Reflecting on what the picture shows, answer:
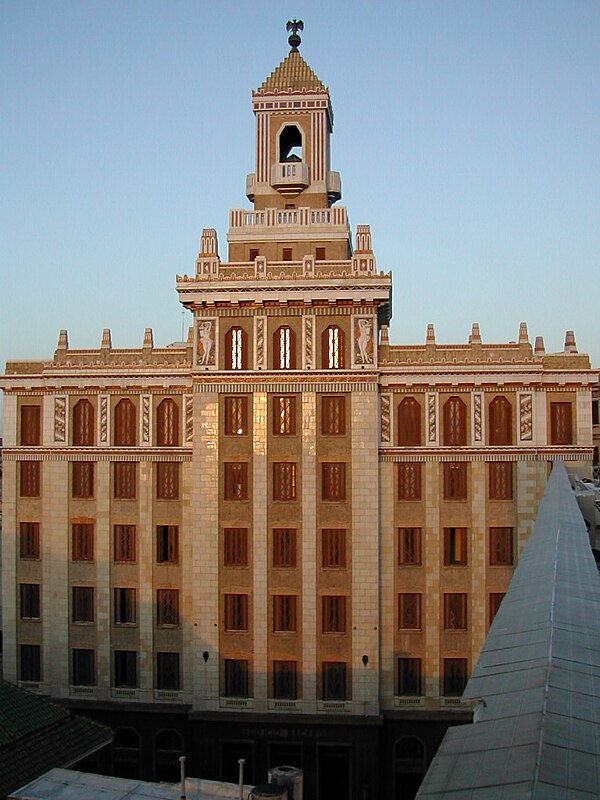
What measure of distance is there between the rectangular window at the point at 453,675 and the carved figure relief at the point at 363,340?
46.5 feet

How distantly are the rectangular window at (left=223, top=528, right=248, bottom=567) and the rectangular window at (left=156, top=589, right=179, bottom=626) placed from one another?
328cm

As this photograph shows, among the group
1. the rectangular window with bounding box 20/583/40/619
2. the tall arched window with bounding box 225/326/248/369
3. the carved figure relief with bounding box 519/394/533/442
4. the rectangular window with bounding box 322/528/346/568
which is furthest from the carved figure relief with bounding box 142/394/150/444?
the carved figure relief with bounding box 519/394/533/442

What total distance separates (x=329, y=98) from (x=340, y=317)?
12.3 meters

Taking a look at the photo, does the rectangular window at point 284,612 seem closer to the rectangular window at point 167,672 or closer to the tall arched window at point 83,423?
the rectangular window at point 167,672

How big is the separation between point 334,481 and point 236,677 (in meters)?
9.94

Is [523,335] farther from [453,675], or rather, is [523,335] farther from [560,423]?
[453,675]

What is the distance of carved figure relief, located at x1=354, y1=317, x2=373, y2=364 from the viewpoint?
39.0 m

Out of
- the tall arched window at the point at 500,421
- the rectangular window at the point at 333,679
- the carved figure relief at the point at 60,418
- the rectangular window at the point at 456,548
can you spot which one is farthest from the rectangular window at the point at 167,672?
the tall arched window at the point at 500,421

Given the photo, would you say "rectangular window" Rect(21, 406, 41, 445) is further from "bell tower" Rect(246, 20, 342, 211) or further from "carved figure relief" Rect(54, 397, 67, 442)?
"bell tower" Rect(246, 20, 342, 211)

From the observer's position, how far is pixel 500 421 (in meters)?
39.7

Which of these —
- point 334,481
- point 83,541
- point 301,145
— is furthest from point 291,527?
point 301,145

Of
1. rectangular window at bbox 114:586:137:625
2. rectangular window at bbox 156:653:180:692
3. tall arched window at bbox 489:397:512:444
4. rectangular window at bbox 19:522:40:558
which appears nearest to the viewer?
tall arched window at bbox 489:397:512:444

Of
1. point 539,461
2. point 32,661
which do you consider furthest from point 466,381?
point 32,661

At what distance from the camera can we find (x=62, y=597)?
40.8 metres
